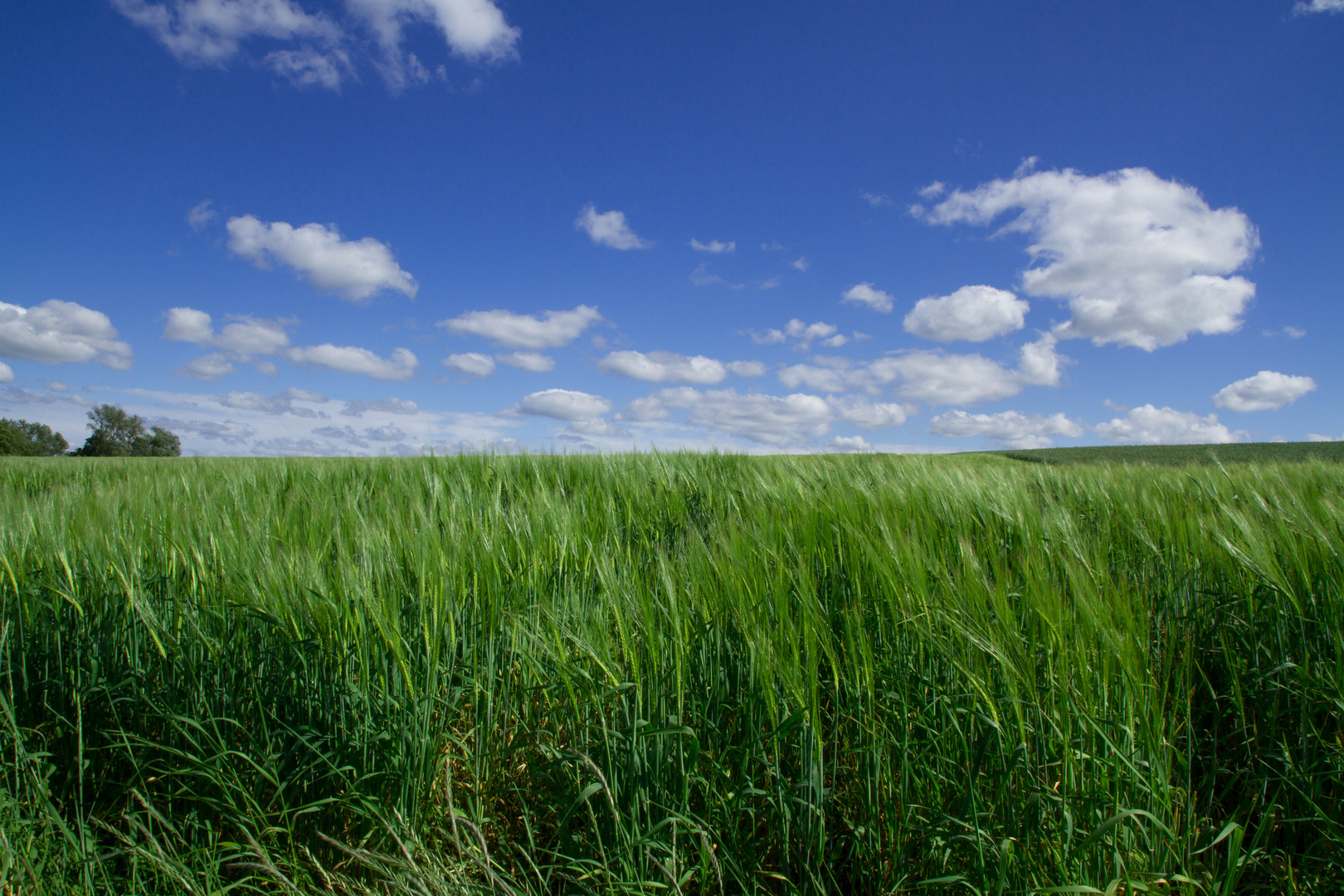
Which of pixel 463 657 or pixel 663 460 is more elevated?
pixel 663 460

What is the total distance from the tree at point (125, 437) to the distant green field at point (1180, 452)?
4963 cm

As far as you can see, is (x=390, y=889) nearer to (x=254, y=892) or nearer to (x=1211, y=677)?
(x=254, y=892)

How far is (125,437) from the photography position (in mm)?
41031

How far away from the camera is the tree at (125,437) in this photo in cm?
3841

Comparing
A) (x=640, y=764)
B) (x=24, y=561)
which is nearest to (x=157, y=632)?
(x=24, y=561)

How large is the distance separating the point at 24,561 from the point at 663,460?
10.5ft

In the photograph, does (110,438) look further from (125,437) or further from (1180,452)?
(1180,452)

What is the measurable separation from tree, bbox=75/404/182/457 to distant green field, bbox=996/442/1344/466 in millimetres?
49628

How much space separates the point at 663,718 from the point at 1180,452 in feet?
69.1

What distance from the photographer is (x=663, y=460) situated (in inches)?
169

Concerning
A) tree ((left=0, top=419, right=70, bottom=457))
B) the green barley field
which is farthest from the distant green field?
tree ((left=0, top=419, right=70, bottom=457))

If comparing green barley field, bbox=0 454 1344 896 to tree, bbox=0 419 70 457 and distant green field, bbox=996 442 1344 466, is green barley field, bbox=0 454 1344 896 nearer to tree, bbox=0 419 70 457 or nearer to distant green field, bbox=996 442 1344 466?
distant green field, bbox=996 442 1344 466

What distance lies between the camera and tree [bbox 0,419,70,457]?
3247cm

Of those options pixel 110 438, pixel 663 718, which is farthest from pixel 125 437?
pixel 663 718
